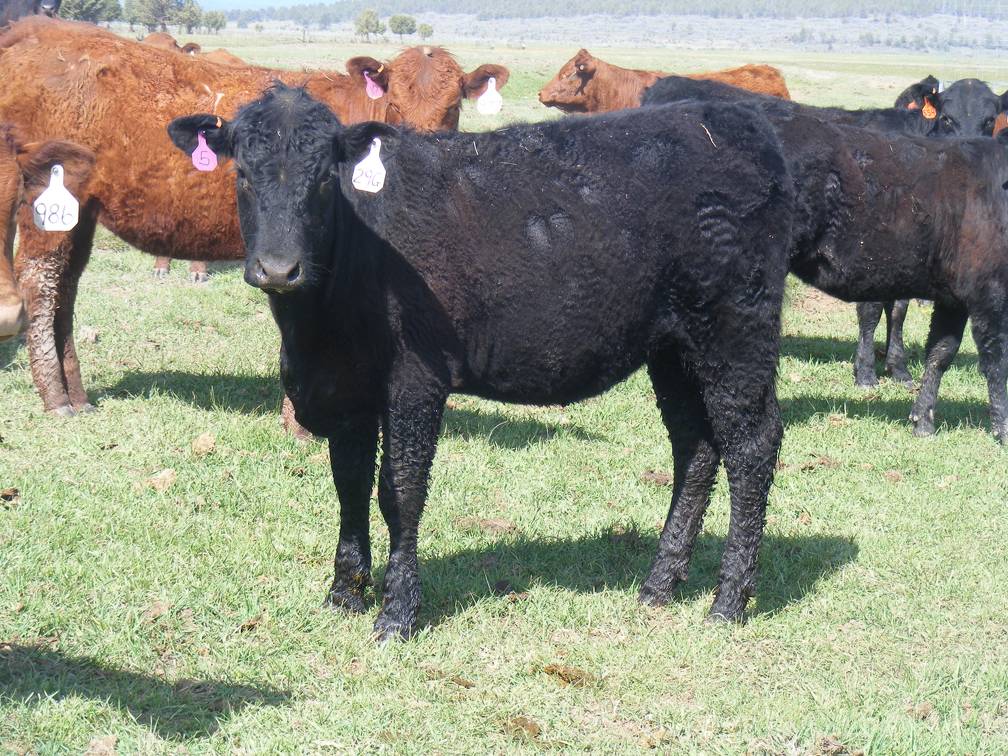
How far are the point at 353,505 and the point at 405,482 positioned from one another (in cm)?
45

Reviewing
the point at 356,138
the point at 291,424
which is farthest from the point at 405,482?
the point at 291,424

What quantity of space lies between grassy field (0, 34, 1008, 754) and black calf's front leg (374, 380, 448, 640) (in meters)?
0.16

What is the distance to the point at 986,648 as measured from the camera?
5520 mm

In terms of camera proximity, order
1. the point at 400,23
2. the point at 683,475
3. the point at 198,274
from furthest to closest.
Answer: the point at 400,23
the point at 198,274
the point at 683,475

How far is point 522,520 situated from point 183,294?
647cm

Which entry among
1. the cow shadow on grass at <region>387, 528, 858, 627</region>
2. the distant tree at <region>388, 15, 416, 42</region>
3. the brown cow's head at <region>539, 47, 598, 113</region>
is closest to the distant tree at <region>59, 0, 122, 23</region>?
the brown cow's head at <region>539, 47, 598, 113</region>

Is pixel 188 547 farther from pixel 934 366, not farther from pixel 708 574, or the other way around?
pixel 934 366

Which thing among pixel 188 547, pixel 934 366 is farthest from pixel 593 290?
pixel 934 366

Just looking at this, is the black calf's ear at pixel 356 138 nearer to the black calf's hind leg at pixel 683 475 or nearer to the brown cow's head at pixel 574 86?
the black calf's hind leg at pixel 683 475

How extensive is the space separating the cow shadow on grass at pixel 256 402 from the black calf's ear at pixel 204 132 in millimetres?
3558

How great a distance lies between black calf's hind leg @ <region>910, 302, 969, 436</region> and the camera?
30.6ft

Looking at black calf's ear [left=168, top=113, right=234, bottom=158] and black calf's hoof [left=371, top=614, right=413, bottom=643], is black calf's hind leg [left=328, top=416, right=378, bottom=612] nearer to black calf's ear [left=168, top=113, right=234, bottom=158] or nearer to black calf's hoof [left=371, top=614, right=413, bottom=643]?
black calf's hoof [left=371, top=614, right=413, bottom=643]

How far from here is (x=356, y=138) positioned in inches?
194

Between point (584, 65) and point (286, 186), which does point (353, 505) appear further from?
point (584, 65)
